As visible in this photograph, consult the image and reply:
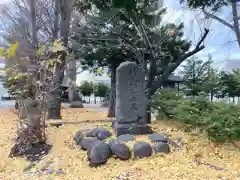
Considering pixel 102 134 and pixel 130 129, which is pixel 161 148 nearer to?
pixel 130 129

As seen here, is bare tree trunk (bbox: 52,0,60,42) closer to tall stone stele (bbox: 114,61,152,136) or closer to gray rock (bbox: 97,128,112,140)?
tall stone stele (bbox: 114,61,152,136)

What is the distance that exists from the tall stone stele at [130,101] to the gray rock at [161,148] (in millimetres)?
1008

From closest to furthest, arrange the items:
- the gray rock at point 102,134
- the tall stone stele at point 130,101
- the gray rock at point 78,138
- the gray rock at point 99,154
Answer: the gray rock at point 99,154, the gray rock at point 102,134, the gray rock at point 78,138, the tall stone stele at point 130,101

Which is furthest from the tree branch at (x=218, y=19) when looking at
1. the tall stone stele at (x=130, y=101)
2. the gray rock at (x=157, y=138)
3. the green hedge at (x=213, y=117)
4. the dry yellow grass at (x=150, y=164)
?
the gray rock at (x=157, y=138)

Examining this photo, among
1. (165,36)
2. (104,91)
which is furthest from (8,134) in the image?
(104,91)

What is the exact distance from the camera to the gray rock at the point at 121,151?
4887 millimetres

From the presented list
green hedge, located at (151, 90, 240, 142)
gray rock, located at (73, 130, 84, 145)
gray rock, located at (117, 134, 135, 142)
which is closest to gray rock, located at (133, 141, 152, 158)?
gray rock, located at (117, 134, 135, 142)

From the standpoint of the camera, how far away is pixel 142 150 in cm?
495

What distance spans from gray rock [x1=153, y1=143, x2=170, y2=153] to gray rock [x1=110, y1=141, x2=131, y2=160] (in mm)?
523

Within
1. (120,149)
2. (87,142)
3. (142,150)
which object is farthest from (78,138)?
(142,150)

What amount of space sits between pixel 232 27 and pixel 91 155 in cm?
642

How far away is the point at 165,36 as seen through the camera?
1021cm

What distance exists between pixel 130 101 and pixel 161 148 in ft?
4.97

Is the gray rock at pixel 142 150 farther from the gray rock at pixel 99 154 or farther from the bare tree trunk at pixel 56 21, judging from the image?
the bare tree trunk at pixel 56 21
